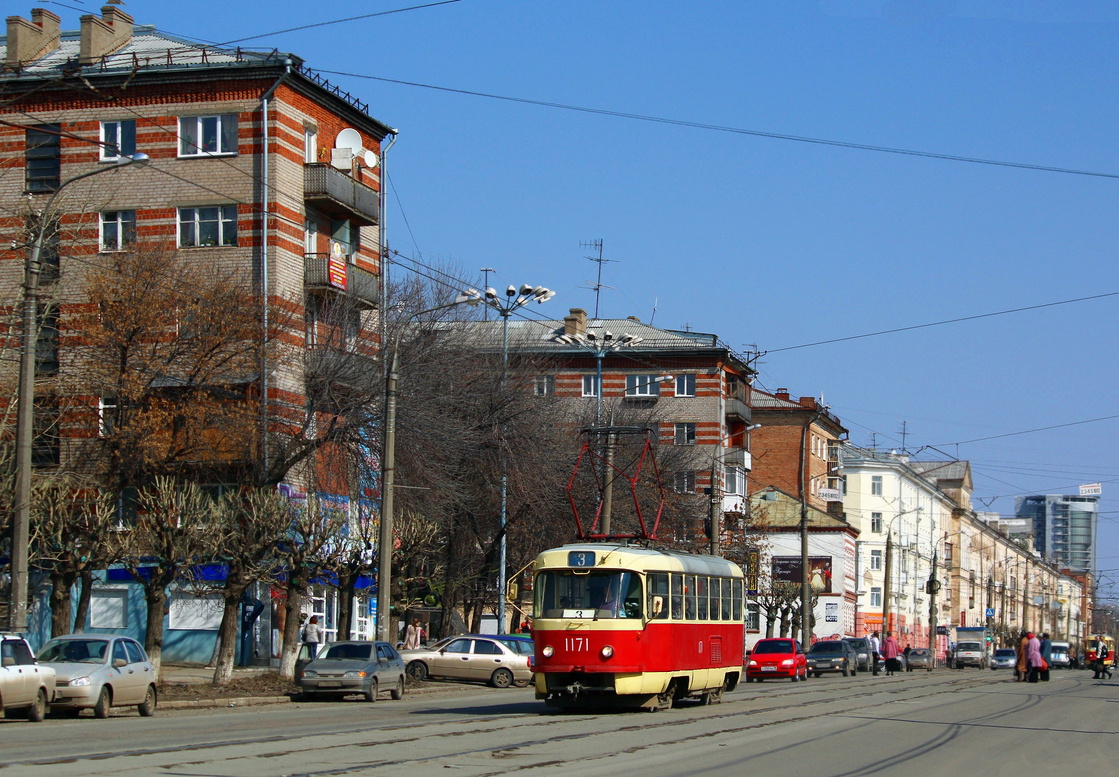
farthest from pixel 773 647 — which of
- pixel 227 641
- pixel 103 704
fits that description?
pixel 103 704

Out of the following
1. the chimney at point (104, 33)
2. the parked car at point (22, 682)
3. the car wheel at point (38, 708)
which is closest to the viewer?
the parked car at point (22, 682)

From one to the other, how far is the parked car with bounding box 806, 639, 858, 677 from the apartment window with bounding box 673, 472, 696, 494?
985 centimetres

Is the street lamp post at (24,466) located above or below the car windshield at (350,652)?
above

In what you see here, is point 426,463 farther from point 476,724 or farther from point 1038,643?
point 1038,643

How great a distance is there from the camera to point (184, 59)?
1655 inches

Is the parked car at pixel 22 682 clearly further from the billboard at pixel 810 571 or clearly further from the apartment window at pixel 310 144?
the billboard at pixel 810 571

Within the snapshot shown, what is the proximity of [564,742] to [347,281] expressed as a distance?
27.3 m

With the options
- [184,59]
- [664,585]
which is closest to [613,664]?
[664,585]

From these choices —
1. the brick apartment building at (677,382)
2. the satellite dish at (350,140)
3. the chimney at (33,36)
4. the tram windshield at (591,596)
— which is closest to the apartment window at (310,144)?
the satellite dish at (350,140)

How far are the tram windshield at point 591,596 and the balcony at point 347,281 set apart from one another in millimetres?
20055

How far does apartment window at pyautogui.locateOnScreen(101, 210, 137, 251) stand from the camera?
134 feet

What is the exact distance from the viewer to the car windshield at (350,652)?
27641 millimetres

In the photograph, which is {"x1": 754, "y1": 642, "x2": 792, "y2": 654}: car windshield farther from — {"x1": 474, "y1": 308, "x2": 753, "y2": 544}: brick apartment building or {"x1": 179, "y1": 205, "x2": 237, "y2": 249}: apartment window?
{"x1": 474, "y1": 308, "x2": 753, "y2": 544}: brick apartment building

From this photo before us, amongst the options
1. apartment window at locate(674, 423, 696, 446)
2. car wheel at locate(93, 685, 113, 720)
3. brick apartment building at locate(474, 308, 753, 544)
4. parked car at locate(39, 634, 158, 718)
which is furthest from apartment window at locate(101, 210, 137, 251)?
apartment window at locate(674, 423, 696, 446)
